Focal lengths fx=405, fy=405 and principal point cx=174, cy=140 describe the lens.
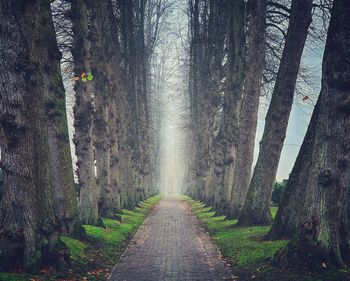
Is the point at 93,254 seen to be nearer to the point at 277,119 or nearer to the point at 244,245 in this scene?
the point at 244,245

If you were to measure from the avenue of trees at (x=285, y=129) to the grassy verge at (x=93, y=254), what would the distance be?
147 inches

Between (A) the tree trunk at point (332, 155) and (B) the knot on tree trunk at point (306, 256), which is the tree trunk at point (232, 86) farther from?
(B) the knot on tree trunk at point (306, 256)

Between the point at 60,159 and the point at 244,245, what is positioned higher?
the point at 60,159

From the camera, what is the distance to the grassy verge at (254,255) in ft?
21.6

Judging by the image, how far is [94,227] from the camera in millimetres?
12953

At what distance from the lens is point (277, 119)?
12.3 meters

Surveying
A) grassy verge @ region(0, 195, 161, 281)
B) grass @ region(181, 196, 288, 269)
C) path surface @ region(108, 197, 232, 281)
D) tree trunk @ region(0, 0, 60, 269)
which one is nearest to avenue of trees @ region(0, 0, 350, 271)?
tree trunk @ region(0, 0, 60, 269)

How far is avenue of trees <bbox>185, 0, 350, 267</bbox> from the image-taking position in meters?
6.96

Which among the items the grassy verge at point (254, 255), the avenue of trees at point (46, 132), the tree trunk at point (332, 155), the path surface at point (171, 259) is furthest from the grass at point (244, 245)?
the avenue of trees at point (46, 132)

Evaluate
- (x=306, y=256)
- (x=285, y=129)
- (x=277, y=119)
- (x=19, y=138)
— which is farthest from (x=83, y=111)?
(x=306, y=256)

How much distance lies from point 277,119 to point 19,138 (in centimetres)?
801

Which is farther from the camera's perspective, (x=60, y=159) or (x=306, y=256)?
(x=60, y=159)

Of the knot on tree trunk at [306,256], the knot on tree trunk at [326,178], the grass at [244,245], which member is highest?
the knot on tree trunk at [326,178]

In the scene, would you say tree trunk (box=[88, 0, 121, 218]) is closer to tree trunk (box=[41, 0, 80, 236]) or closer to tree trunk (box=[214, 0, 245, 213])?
tree trunk (box=[214, 0, 245, 213])
